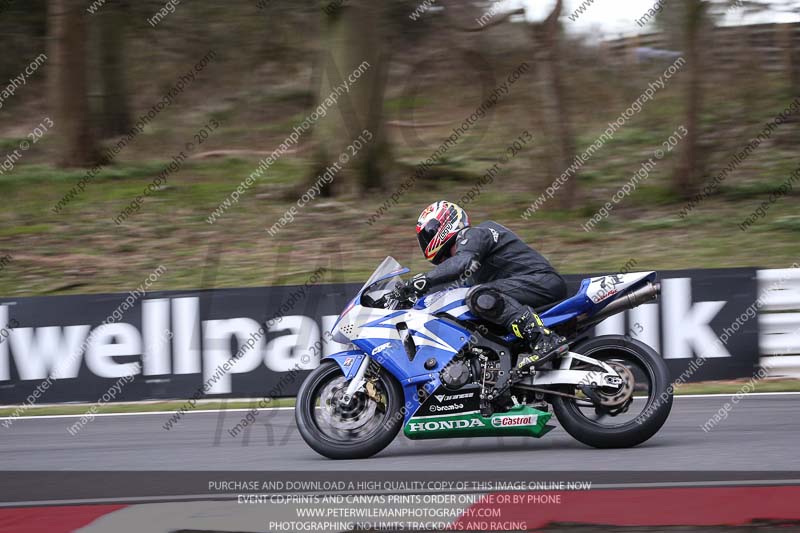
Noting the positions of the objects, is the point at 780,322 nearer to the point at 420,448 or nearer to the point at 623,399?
the point at 623,399

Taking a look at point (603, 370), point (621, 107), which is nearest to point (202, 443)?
point (603, 370)

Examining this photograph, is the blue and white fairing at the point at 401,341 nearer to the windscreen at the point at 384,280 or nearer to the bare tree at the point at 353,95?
the windscreen at the point at 384,280

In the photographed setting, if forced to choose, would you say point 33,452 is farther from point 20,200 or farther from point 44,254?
point 20,200

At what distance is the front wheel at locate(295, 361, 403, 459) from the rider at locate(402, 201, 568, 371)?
77 cm

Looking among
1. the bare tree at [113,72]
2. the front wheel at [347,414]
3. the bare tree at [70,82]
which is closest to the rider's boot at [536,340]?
the front wheel at [347,414]

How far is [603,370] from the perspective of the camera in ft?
22.0

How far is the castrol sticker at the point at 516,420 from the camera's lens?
6.73 meters

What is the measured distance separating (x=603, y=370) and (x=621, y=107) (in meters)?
16.1

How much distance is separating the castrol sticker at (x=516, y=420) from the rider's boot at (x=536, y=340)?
1.11 feet

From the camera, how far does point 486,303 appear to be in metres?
6.79

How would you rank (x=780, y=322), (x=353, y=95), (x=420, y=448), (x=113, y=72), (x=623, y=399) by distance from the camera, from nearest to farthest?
(x=623, y=399) → (x=420, y=448) → (x=780, y=322) → (x=353, y=95) → (x=113, y=72)

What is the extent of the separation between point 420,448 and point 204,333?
4079 mm

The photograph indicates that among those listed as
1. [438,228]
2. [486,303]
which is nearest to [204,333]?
[438,228]

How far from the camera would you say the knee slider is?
678cm
